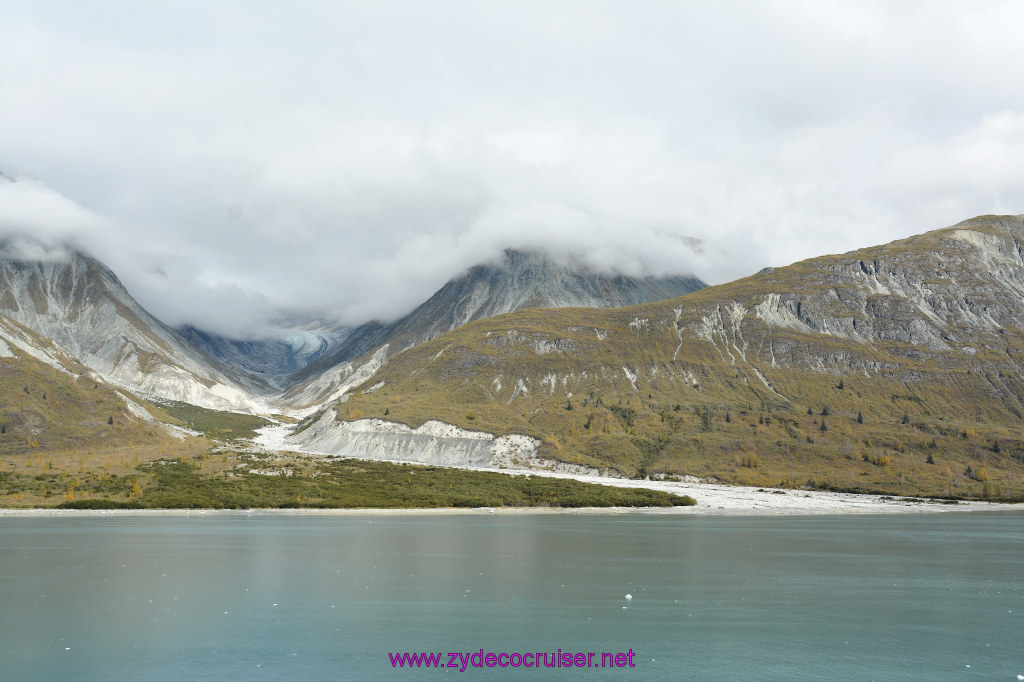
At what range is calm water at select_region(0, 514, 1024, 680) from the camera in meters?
31.4

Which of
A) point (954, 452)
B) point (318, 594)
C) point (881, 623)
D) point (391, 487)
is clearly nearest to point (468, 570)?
point (318, 594)

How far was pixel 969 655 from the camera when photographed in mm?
33469

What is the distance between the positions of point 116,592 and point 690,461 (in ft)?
530

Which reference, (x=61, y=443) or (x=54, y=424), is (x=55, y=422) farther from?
(x=61, y=443)

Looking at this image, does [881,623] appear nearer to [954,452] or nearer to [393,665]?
[393,665]

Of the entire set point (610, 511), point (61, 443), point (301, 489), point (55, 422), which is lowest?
point (610, 511)

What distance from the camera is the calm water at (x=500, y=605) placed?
31375 millimetres

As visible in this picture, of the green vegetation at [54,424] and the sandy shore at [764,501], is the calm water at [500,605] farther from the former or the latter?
the green vegetation at [54,424]

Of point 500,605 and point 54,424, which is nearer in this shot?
point 500,605

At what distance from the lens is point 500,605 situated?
42938 millimetres

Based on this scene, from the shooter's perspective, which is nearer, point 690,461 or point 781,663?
point 781,663

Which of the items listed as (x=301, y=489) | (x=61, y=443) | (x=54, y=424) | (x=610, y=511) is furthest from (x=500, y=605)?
(x=54, y=424)

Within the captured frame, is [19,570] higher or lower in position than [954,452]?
lower

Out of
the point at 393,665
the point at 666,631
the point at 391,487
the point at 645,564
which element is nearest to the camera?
the point at 393,665
